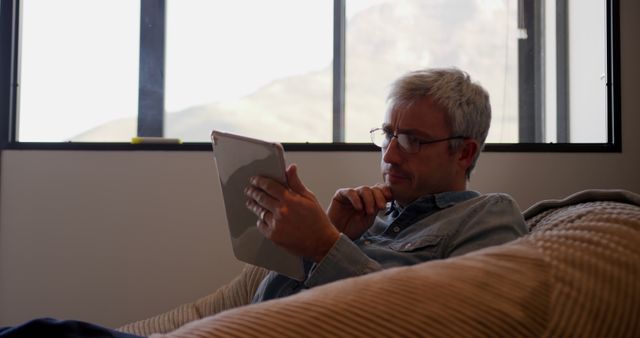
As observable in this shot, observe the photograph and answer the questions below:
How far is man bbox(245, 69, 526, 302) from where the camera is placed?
114cm

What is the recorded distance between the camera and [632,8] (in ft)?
6.62

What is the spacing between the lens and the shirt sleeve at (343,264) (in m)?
1.04

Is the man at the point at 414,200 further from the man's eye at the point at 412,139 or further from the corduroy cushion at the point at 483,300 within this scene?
the corduroy cushion at the point at 483,300

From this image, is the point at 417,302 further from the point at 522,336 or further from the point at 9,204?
the point at 9,204

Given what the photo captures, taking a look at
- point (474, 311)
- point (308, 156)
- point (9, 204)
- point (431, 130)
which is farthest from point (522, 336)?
point (9, 204)

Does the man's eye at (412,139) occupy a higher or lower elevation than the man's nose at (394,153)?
higher

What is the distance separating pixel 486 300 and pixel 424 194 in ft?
2.08

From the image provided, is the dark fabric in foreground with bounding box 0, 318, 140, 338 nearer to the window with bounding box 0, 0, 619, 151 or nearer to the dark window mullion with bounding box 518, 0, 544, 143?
the window with bounding box 0, 0, 619, 151

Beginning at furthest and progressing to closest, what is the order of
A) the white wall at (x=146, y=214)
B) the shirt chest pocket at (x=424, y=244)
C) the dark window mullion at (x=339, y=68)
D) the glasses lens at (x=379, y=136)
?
the dark window mullion at (x=339, y=68) < the white wall at (x=146, y=214) < the glasses lens at (x=379, y=136) < the shirt chest pocket at (x=424, y=244)

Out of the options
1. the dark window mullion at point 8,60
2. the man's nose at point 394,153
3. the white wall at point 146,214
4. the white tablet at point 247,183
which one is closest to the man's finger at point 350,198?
the man's nose at point 394,153

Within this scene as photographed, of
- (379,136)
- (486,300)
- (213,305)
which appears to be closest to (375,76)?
(379,136)

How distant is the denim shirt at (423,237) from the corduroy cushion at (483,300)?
0.24 metres

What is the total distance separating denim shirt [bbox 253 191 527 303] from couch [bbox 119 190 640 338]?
0.22 m

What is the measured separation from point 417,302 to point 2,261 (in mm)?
1794
